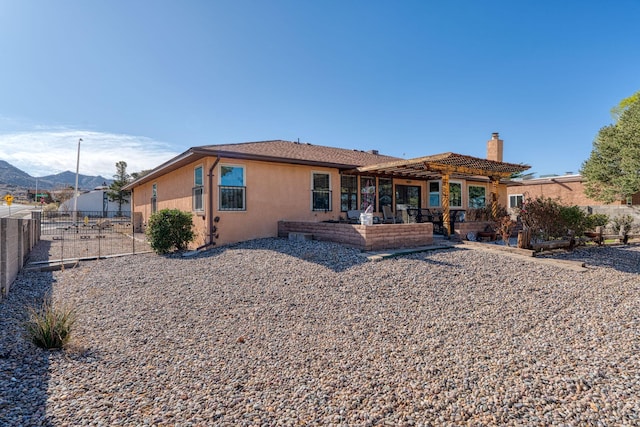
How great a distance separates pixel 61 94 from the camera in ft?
38.9

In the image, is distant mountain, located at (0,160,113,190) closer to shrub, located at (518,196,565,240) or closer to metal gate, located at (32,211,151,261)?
metal gate, located at (32,211,151,261)

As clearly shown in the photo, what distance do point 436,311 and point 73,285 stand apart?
6.55 meters

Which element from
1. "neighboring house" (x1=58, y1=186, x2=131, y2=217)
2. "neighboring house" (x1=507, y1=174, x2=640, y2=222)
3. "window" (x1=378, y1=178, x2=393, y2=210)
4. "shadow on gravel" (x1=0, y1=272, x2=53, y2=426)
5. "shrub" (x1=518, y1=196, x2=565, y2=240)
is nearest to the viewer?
Result: "shadow on gravel" (x1=0, y1=272, x2=53, y2=426)

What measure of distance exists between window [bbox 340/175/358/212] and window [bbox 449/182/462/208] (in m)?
5.53

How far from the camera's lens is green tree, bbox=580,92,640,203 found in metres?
17.5

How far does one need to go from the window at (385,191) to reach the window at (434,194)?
2.61 meters

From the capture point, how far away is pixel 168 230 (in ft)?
29.8

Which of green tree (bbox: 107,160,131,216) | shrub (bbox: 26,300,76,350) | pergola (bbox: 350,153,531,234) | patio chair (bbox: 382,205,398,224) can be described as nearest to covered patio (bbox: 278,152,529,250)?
pergola (bbox: 350,153,531,234)

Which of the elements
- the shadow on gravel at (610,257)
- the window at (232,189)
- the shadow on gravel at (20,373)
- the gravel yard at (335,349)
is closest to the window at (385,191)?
the window at (232,189)

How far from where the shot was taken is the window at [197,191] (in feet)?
33.7

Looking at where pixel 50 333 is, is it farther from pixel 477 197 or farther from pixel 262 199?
pixel 477 197

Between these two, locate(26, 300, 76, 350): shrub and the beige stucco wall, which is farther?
the beige stucco wall

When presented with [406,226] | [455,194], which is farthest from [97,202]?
[406,226]

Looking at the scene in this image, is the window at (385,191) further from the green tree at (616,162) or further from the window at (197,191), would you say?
the green tree at (616,162)
